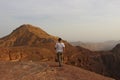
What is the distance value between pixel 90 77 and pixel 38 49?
3874 cm

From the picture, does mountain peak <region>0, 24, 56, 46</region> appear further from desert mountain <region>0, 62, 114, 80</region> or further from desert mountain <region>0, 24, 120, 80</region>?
desert mountain <region>0, 62, 114, 80</region>

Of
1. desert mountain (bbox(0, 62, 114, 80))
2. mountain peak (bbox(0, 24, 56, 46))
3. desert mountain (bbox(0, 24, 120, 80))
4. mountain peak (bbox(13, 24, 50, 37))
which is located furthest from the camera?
mountain peak (bbox(13, 24, 50, 37))

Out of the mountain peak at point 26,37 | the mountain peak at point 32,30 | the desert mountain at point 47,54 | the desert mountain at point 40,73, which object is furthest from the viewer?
the mountain peak at point 32,30

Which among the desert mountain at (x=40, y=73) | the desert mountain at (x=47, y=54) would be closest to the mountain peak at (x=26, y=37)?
the desert mountain at (x=47, y=54)

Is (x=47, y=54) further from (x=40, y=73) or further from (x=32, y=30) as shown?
(x=40, y=73)

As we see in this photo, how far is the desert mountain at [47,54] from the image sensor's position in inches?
2089

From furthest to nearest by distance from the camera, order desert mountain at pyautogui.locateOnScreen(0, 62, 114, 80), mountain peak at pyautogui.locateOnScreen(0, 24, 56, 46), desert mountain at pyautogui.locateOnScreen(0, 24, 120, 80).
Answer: mountain peak at pyautogui.locateOnScreen(0, 24, 56, 46) → desert mountain at pyautogui.locateOnScreen(0, 24, 120, 80) → desert mountain at pyautogui.locateOnScreen(0, 62, 114, 80)

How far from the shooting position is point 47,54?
57.7 meters

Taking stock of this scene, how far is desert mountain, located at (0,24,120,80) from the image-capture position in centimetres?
5306

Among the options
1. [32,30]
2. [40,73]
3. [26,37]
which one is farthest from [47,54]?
[40,73]

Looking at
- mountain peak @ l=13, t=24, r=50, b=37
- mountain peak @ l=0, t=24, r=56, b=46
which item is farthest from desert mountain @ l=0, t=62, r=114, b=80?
mountain peak @ l=13, t=24, r=50, b=37

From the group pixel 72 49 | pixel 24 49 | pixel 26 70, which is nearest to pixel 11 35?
pixel 72 49

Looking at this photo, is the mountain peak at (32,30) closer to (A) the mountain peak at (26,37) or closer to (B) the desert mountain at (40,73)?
(A) the mountain peak at (26,37)

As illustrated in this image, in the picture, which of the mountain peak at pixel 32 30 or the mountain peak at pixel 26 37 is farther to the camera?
the mountain peak at pixel 32 30
